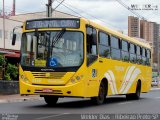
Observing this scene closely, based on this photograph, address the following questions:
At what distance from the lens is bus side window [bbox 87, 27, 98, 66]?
1809 centimetres

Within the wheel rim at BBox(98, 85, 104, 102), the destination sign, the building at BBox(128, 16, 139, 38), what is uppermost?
the building at BBox(128, 16, 139, 38)

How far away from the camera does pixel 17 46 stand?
4456 centimetres

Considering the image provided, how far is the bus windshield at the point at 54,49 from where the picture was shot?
57.8 ft

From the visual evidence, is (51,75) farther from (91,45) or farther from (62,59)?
(91,45)

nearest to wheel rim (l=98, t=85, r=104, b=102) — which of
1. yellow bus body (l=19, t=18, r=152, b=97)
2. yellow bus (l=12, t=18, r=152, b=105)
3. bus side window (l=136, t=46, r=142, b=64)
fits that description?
yellow bus (l=12, t=18, r=152, b=105)

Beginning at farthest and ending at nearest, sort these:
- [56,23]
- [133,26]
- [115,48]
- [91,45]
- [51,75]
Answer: [133,26]
[115,48]
[91,45]
[56,23]
[51,75]

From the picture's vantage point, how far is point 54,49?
17.8m

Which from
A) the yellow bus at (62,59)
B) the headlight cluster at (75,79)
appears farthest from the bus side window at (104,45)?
the headlight cluster at (75,79)

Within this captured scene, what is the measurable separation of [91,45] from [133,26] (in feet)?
156

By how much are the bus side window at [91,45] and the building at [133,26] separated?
43.5 metres

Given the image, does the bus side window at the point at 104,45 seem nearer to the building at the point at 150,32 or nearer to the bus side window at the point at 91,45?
the bus side window at the point at 91,45

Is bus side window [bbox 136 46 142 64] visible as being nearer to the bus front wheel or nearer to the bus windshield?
the bus front wheel

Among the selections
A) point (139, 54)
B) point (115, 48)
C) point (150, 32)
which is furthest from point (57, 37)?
point (150, 32)

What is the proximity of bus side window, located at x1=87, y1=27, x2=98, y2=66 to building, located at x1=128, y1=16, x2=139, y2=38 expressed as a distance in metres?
43.5
